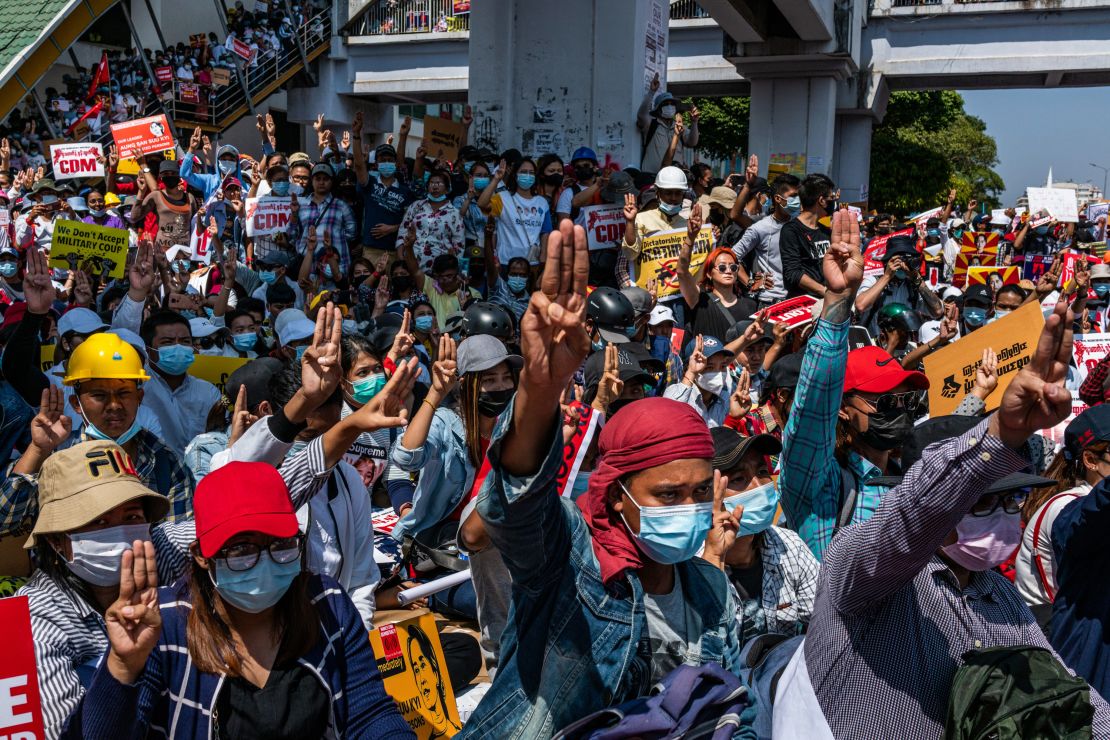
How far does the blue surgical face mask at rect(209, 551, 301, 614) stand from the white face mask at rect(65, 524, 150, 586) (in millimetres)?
643

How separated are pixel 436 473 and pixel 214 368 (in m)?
2.82

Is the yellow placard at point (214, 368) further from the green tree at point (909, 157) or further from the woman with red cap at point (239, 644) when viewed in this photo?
the green tree at point (909, 157)

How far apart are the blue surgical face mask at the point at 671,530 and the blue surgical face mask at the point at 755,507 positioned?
107cm

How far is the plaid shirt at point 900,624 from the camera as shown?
245 cm

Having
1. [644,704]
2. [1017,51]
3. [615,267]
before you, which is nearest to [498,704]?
[644,704]

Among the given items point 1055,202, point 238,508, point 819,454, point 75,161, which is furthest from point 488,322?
point 1055,202

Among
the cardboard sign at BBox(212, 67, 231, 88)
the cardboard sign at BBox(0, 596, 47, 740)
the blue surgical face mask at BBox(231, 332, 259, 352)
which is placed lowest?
the cardboard sign at BBox(0, 596, 47, 740)

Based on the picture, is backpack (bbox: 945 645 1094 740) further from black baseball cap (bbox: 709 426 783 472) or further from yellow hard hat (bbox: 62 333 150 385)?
yellow hard hat (bbox: 62 333 150 385)

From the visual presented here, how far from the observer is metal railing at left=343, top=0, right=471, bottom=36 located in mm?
29750

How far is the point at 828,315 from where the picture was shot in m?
3.39

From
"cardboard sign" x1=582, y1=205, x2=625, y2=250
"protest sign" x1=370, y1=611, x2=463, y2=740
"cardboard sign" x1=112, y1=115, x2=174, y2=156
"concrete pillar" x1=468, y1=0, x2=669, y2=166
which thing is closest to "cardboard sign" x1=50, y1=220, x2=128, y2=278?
"cardboard sign" x1=582, y1=205, x2=625, y2=250

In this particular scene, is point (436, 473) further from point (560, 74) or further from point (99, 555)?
point (560, 74)

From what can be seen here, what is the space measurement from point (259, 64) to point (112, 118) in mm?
6412

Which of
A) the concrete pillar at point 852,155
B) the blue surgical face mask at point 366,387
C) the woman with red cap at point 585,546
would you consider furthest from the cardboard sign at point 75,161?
the concrete pillar at point 852,155
